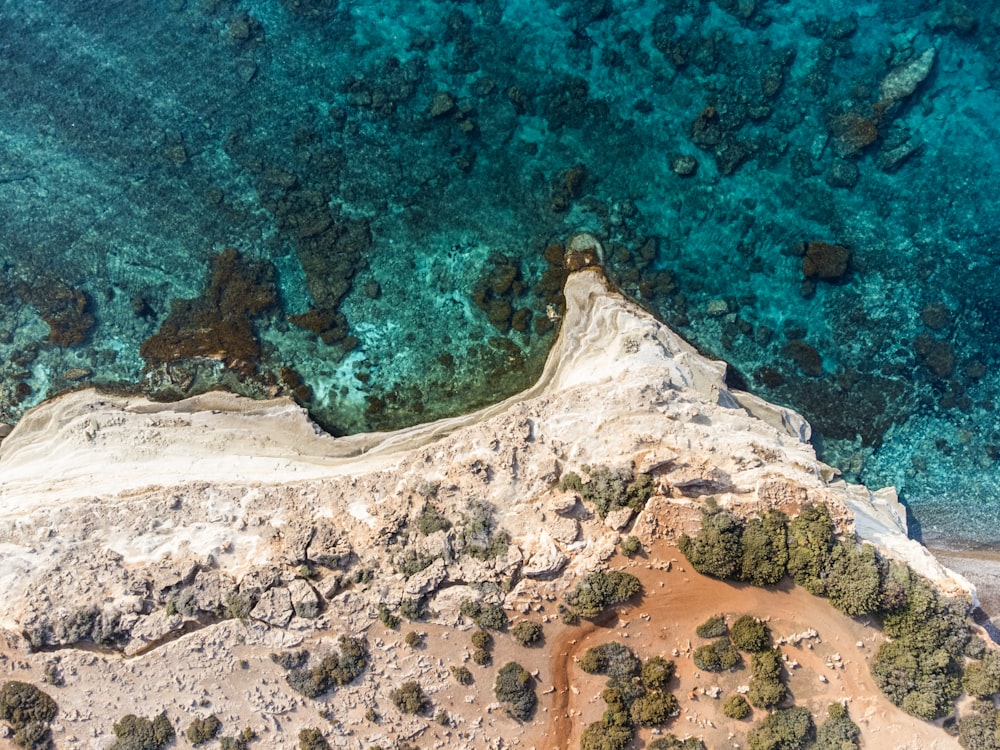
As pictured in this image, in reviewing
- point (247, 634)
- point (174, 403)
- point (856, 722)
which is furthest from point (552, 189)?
point (856, 722)

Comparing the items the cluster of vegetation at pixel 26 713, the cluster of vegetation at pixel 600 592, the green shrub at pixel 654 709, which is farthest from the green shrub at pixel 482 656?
the cluster of vegetation at pixel 26 713

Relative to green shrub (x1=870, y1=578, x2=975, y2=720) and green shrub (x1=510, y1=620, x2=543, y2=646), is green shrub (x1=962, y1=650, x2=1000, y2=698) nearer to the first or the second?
green shrub (x1=870, y1=578, x2=975, y2=720)

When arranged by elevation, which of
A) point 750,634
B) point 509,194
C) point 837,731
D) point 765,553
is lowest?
point 837,731

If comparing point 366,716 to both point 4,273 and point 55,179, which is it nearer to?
point 4,273

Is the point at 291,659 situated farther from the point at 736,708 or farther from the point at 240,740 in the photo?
the point at 736,708

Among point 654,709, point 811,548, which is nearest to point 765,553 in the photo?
point 811,548

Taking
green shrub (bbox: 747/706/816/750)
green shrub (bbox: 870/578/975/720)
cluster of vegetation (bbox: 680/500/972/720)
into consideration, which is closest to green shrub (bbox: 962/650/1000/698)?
cluster of vegetation (bbox: 680/500/972/720)
